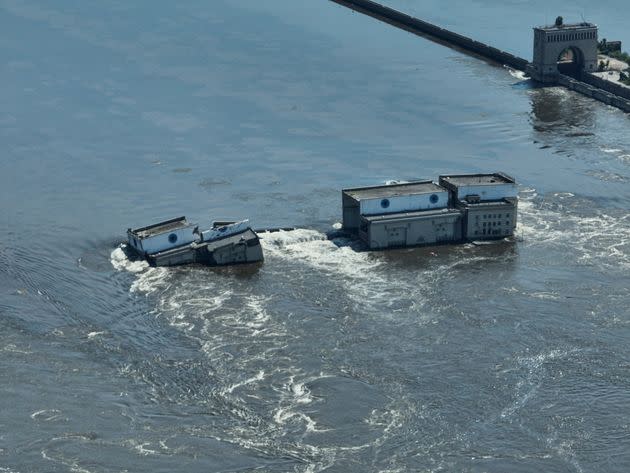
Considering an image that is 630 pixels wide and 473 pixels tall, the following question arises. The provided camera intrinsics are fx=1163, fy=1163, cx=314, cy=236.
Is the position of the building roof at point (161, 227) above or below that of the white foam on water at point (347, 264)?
above

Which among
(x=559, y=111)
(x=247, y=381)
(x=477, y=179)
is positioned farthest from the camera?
(x=559, y=111)

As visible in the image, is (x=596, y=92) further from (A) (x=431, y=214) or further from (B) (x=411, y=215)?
(B) (x=411, y=215)

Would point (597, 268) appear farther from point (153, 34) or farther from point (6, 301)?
point (153, 34)

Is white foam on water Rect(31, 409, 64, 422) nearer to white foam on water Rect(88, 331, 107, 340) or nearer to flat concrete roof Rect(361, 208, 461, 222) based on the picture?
white foam on water Rect(88, 331, 107, 340)

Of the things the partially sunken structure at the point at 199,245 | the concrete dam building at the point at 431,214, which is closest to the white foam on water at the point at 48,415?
the partially sunken structure at the point at 199,245

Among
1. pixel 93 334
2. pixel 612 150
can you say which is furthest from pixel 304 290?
pixel 612 150

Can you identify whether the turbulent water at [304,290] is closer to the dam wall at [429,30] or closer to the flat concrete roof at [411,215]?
the flat concrete roof at [411,215]

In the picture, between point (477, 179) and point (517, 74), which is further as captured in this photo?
point (517, 74)
